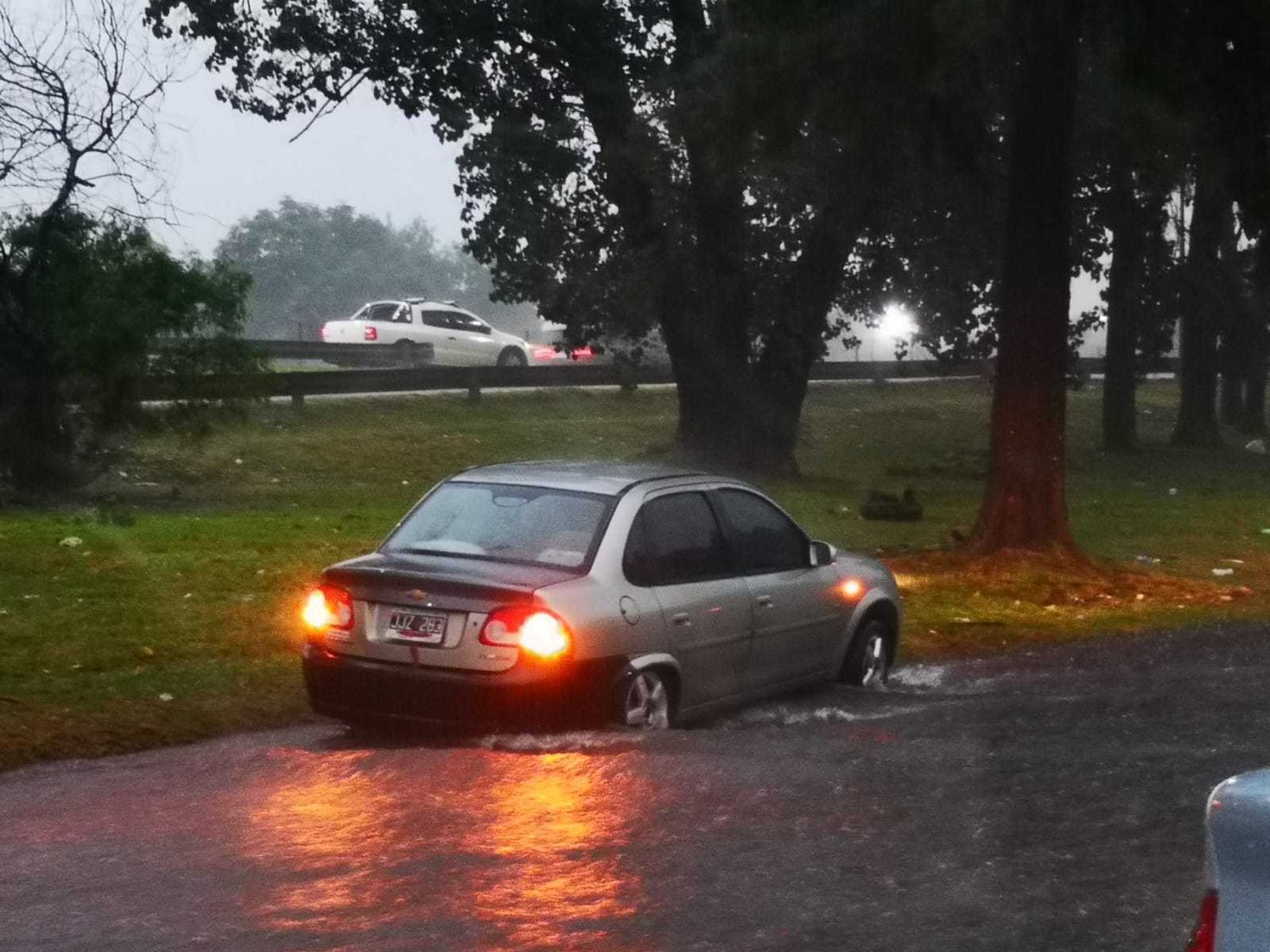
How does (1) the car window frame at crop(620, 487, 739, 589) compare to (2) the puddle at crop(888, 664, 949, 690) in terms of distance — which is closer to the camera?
(1) the car window frame at crop(620, 487, 739, 589)

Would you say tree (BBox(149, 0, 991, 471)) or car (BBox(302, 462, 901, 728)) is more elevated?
tree (BBox(149, 0, 991, 471))

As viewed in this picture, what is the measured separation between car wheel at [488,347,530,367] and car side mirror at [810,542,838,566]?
102 ft

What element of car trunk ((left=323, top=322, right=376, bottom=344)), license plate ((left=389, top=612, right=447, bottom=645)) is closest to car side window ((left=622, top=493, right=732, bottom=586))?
license plate ((left=389, top=612, right=447, bottom=645))

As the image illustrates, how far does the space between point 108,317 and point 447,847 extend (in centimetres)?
1487

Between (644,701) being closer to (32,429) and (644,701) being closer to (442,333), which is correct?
(32,429)

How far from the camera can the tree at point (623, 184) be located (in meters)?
25.8

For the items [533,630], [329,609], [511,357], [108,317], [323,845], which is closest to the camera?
[323,845]

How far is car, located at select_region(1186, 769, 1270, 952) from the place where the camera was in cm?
367

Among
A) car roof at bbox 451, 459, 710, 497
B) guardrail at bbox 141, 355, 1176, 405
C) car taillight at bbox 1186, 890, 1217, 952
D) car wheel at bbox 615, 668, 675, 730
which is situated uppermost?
guardrail at bbox 141, 355, 1176, 405

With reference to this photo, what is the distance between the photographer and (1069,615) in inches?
648

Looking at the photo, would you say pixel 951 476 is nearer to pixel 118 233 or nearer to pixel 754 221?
pixel 754 221

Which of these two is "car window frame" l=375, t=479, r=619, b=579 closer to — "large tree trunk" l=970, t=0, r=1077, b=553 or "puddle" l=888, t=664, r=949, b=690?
"puddle" l=888, t=664, r=949, b=690

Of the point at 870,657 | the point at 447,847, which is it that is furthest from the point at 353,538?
the point at 447,847

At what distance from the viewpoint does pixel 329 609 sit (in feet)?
32.3
